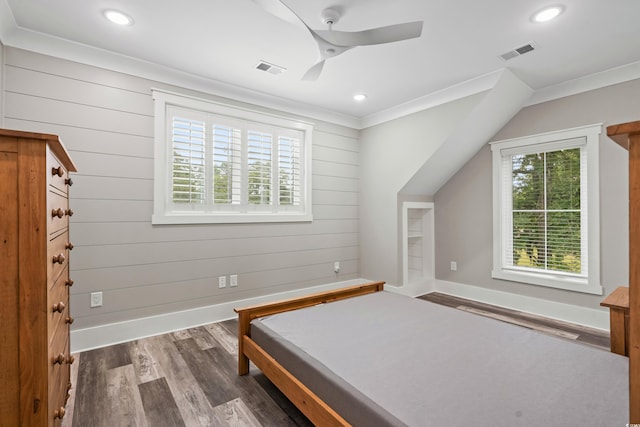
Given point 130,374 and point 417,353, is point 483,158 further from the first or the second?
point 130,374

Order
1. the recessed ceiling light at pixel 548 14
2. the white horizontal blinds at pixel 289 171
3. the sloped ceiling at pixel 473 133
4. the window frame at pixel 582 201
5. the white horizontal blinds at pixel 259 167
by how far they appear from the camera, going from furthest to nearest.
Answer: the white horizontal blinds at pixel 289 171 → the white horizontal blinds at pixel 259 167 → the sloped ceiling at pixel 473 133 → the window frame at pixel 582 201 → the recessed ceiling light at pixel 548 14

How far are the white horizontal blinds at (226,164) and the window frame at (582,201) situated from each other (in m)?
3.32

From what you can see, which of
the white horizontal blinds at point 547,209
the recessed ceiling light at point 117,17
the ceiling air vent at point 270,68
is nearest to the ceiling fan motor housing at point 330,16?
the ceiling air vent at point 270,68

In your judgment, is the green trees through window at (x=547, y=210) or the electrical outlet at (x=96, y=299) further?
the green trees through window at (x=547, y=210)

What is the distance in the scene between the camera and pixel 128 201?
9.98ft

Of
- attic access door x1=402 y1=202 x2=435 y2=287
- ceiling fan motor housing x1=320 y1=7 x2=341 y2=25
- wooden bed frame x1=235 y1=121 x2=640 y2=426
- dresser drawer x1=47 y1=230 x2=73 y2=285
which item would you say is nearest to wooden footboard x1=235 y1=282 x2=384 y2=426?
wooden bed frame x1=235 y1=121 x2=640 y2=426

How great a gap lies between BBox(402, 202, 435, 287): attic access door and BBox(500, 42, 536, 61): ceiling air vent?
2.11m

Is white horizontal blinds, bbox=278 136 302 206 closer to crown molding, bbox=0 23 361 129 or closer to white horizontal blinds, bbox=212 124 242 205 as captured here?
crown molding, bbox=0 23 361 129

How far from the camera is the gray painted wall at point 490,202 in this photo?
3.23m

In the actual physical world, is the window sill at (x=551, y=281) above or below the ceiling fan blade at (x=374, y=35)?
below

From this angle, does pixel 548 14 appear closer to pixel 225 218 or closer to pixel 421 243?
pixel 421 243

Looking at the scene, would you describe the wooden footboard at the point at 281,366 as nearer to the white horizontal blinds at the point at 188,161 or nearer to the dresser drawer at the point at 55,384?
the dresser drawer at the point at 55,384

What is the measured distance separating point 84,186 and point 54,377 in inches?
78.6

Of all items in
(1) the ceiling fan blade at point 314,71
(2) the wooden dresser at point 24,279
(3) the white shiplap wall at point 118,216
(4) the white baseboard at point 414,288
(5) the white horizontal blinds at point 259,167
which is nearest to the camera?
(2) the wooden dresser at point 24,279
